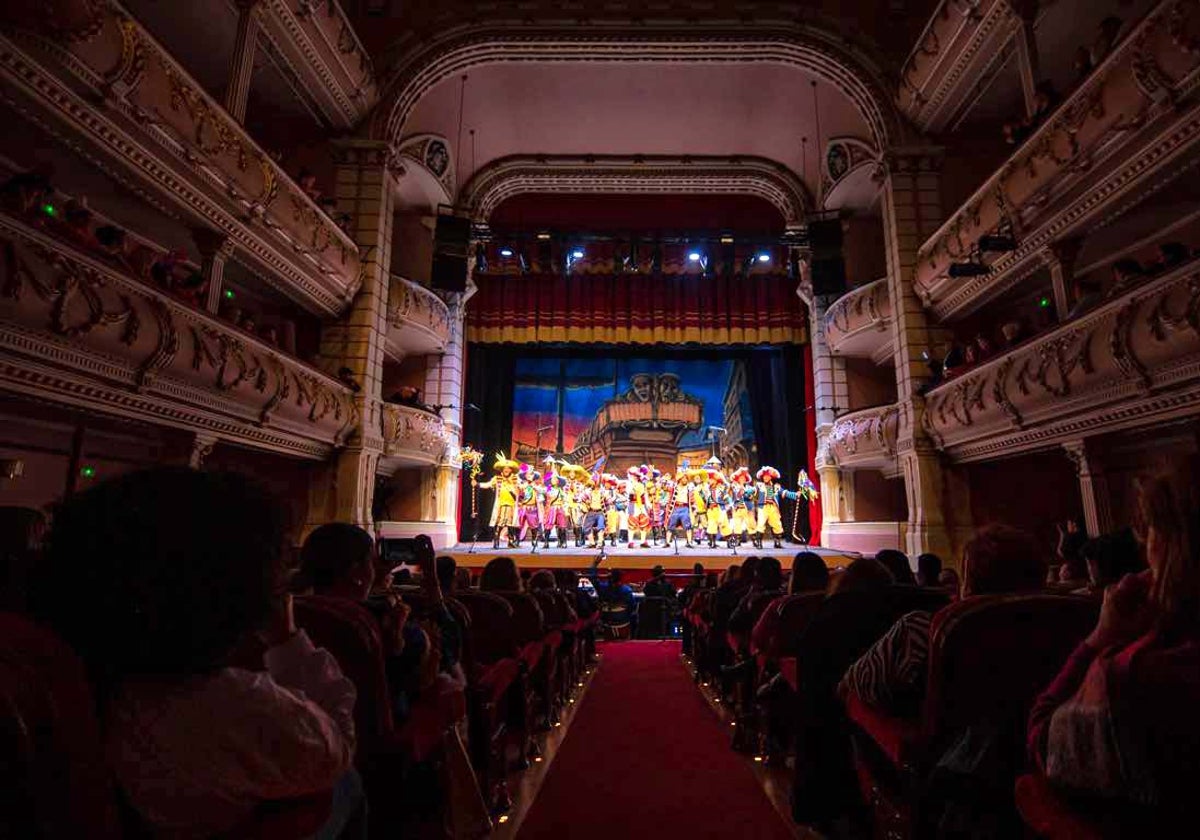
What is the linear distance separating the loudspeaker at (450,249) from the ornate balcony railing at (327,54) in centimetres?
236

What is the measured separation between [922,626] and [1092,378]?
6005 mm

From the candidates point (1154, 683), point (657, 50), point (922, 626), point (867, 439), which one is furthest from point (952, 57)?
point (1154, 683)

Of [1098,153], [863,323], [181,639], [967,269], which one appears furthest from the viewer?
[863,323]

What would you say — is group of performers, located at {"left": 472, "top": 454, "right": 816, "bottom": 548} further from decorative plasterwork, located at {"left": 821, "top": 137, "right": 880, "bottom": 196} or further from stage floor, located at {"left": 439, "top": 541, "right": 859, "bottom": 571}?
decorative plasterwork, located at {"left": 821, "top": 137, "right": 880, "bottom": 196}

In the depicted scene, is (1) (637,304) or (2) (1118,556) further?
(1) (637,304)

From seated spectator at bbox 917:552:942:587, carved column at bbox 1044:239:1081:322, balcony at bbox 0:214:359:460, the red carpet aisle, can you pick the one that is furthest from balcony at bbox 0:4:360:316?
carved column at bbox 1044:239:1081:322

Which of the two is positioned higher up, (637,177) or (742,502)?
(637,177)

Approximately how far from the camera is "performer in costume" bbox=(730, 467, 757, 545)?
11.8 meters

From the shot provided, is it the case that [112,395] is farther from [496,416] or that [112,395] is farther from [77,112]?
[496,416]

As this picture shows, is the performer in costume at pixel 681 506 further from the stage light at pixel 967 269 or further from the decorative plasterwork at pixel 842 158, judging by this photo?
the decorative plasterwork at pixel 842 158

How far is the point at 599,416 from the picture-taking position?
637 inches

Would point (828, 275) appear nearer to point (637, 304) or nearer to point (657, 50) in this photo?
point (637, 304)

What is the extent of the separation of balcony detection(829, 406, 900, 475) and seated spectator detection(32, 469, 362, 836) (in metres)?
10.8

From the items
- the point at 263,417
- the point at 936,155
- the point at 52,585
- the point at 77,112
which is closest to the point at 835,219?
the point at 936,155
